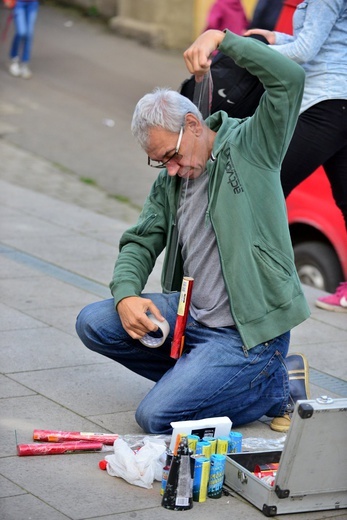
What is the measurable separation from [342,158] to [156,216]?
160 cm

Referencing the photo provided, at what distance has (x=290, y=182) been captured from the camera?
5387 mm

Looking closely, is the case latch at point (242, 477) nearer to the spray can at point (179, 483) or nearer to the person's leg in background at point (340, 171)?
the spray can at point (179, 483)

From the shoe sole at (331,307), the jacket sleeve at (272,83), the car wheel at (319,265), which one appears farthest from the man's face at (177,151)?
the car wheel at (319,265)

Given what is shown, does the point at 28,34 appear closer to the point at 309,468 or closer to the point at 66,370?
the point at 66,370

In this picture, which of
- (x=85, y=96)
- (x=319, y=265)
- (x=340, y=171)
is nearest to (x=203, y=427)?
(x=340, y=171)

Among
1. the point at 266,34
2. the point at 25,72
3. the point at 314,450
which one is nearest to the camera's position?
the point at 314,450

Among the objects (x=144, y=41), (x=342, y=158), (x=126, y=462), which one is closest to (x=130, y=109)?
(x=144, y=41)

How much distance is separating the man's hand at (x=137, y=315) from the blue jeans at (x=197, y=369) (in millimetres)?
147

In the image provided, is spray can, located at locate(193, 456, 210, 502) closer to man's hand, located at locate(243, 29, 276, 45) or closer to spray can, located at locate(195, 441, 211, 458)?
spray can, located at locate(195, 441, 211, 458)

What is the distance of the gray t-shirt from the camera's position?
399 cm

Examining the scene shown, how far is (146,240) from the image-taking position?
4.28 metres

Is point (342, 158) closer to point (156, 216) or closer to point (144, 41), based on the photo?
point (156, 216)

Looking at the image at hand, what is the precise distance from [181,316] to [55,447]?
2.19 feet

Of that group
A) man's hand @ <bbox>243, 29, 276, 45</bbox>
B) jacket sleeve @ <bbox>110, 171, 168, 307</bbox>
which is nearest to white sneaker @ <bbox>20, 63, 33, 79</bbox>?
man's hand @ <bbox>243, 29, 276, 45</bbox>
